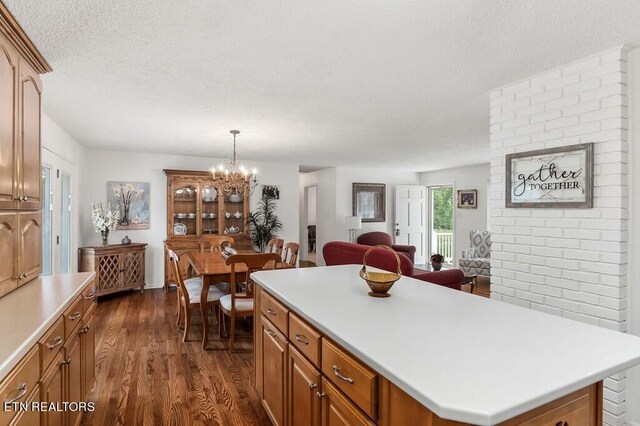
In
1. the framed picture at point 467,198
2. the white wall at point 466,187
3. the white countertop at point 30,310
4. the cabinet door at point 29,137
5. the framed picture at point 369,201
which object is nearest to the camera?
the white countertop at point 30,310

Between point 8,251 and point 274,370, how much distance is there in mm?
1579

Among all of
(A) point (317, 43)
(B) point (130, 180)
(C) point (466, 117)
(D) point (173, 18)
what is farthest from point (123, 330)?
(C) point (466, 117)

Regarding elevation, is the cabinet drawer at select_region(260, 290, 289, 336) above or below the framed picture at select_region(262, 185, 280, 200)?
below

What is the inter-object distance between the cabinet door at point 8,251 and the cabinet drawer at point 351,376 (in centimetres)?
172

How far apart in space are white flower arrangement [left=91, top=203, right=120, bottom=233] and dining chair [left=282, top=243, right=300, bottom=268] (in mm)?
2945

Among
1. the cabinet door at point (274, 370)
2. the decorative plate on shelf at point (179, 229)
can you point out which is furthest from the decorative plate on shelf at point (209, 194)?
the cabinet door at point (274, 370)

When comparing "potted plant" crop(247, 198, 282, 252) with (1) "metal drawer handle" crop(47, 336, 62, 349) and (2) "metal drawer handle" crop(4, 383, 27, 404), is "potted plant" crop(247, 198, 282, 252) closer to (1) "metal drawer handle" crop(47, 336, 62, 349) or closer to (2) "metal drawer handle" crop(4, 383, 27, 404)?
(1) "metal drawer handle" crop(47, 336, 62, 349)

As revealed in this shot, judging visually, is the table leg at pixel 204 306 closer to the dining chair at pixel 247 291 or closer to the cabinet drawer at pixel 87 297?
the dining chair at pixel 247 291

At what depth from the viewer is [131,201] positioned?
5918mm

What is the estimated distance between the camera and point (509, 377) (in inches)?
37.3

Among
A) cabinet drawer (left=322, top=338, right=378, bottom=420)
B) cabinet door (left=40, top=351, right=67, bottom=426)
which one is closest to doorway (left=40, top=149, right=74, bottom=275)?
cabinet door (left=40, top=351, right=67, bottom=426)

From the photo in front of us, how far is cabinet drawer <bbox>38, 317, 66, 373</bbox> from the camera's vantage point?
1.43 meters

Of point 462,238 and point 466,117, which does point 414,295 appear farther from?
point 462,238

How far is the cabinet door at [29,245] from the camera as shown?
2033mm
